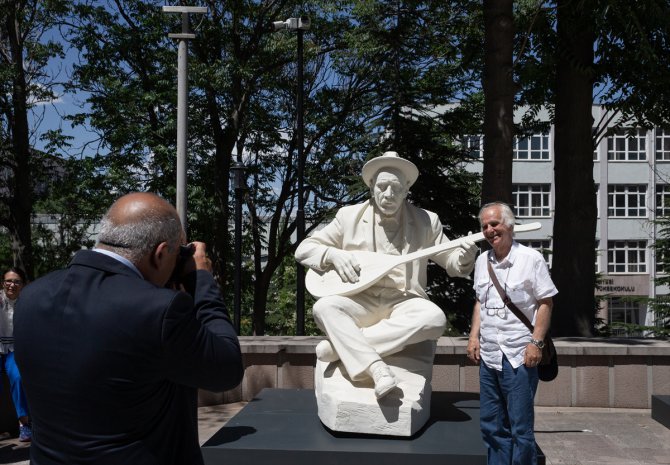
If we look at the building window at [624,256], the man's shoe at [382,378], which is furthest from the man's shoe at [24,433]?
the building window at [624,256]

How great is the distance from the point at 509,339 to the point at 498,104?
19.0ft

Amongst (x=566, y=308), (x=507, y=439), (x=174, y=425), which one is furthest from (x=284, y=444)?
(x=566, y=308)

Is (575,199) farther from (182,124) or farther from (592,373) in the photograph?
(182,124)

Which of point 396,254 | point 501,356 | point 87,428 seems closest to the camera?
point 87,428

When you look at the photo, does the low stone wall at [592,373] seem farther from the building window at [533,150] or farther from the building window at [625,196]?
the building window at [625,196]

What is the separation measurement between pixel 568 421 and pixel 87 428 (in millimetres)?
6701

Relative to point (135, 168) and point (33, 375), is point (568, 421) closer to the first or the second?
point (33, 375)

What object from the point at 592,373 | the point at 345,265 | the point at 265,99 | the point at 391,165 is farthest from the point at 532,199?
the point at 345,265

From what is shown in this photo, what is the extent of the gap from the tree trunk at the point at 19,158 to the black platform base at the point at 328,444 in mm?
12033

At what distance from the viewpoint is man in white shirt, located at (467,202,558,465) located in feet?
13.9

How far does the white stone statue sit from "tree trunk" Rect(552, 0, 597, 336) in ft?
18.2

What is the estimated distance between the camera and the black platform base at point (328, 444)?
4.46 m

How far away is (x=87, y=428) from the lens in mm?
1845

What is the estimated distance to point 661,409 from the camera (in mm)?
7391
